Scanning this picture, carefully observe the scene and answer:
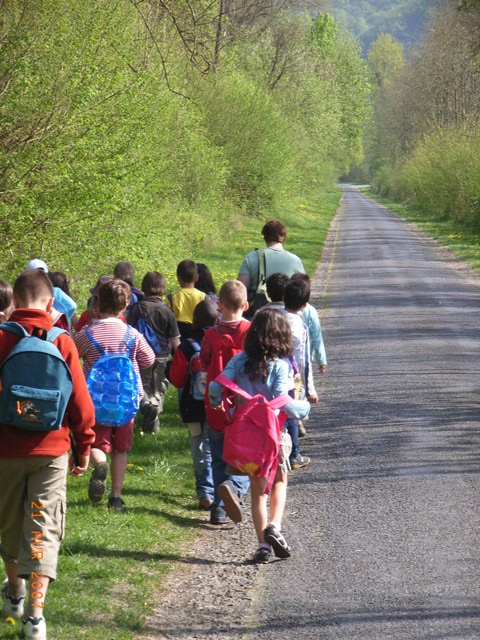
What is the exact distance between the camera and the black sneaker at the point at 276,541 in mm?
6539

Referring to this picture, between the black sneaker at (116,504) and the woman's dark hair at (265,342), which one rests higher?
the woman's dark hair at (265,342)

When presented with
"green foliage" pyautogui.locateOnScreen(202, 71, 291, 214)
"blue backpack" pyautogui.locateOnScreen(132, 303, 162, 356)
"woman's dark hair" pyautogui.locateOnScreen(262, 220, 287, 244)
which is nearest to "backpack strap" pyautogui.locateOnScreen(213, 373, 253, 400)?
"blue backpack" pyautogui.locateOnScreen(132, 303, 162, 356)

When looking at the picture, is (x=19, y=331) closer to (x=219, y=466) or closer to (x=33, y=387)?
(x=33, y=387)

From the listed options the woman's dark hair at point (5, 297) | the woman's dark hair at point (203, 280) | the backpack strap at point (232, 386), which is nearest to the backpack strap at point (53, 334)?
the backpack strap at point (232, 386)

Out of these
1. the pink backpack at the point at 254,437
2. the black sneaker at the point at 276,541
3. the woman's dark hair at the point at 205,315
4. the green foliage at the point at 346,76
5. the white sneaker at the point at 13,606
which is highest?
the green foliage at the point at 346,76

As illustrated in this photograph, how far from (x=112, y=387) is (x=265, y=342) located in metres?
1.36

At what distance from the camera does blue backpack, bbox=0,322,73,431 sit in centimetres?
489

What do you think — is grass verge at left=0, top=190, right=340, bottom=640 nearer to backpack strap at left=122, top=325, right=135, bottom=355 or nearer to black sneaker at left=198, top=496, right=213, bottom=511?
black sneaker at left=198, top=496, right=213, bottom=511

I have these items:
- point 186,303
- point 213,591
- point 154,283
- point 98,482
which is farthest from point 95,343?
point 186,303

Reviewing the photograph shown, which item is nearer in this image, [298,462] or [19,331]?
[19,331]

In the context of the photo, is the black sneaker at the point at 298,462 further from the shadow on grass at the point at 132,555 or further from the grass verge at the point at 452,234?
the grass verge at the point at 452,234

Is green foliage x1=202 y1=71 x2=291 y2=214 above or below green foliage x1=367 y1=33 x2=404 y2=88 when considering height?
below

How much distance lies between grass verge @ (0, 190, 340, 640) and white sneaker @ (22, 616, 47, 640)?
0.20m

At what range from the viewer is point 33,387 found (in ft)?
16.1
